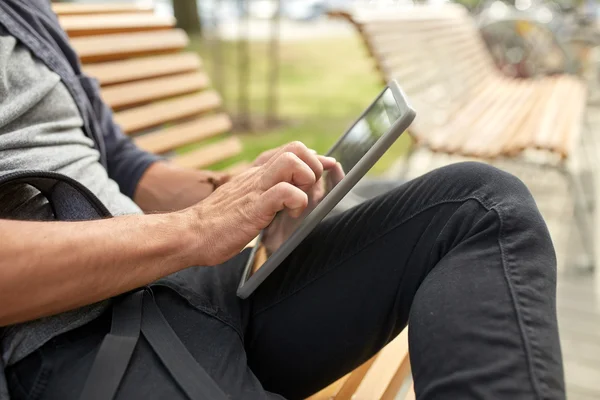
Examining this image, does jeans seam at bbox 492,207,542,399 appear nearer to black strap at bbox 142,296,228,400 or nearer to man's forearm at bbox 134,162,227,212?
black strap at bbox 142,296,228,400

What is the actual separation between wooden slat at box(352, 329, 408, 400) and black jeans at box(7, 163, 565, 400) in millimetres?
87

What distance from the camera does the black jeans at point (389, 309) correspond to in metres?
0.89

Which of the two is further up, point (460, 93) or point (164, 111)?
point (164, 111)

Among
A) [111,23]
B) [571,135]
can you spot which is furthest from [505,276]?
[571,135]

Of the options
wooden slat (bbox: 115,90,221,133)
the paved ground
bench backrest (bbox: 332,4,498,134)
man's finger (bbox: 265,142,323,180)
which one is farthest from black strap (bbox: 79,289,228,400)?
bench backrest (bbox: 332,4,498,134)

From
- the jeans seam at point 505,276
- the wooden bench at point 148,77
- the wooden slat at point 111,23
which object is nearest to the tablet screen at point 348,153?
the jeans seam at point 505,276

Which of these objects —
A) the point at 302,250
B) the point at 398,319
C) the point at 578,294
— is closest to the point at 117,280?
the point at 302,250

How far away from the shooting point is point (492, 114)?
3.44m

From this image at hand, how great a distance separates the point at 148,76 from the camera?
245cm

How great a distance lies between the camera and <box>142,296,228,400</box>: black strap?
93 centimetres

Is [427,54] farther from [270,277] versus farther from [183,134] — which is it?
[270,277]

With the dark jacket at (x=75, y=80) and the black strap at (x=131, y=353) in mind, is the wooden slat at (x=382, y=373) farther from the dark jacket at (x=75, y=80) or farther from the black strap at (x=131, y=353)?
the dark jacket at (x=75, y=80)

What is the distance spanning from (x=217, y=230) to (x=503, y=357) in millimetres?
524

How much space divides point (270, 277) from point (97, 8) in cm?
161
